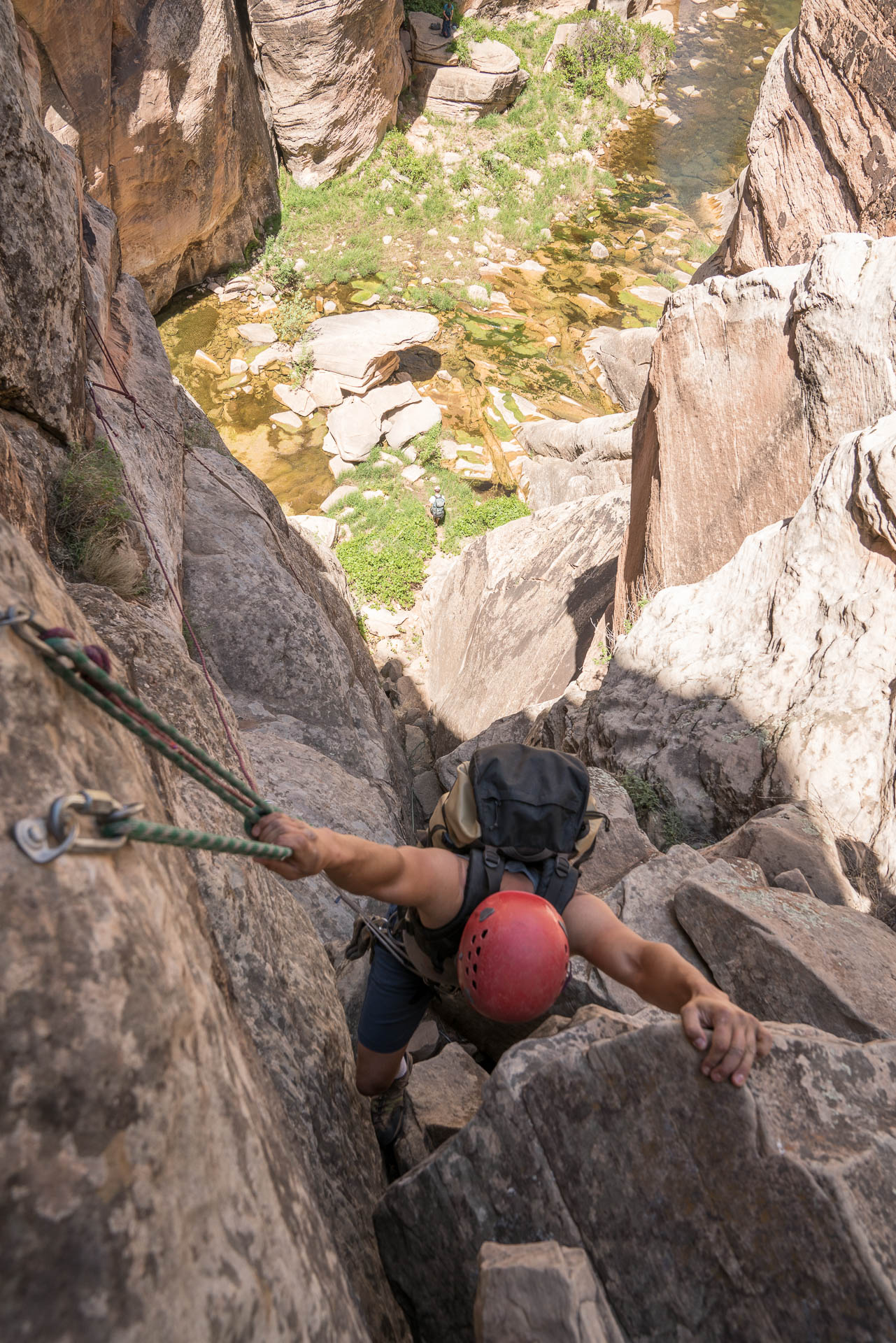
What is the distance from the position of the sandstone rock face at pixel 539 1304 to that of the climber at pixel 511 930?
1.64ft

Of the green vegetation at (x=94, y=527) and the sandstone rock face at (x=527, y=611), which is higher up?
the green vegetation at (x=94, y=527)

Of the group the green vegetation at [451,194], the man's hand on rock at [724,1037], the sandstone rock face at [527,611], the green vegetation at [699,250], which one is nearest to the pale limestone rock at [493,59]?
the green vegetation at [451,194]

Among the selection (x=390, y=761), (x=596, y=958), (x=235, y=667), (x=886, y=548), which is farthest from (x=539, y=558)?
(x=596, y=958)

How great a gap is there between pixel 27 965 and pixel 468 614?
779 centimetres

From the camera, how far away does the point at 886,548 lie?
13.5 ft

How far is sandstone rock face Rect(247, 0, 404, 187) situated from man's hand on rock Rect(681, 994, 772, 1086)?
1752cm

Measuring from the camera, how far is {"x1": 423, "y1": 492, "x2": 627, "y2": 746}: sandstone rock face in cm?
779

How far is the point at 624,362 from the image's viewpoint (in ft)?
46.3

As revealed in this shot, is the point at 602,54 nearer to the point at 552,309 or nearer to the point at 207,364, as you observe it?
the point at 552,309

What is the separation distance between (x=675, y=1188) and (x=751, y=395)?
554cm

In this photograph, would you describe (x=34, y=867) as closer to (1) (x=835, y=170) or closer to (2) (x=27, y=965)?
(2) (x=27, y=965)

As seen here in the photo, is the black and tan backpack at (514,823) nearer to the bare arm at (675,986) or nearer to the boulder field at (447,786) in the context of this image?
the bare arm at (675,986)

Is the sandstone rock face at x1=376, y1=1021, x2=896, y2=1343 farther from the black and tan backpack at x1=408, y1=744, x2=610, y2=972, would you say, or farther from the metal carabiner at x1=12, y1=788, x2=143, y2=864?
the metal carabiner at x1=12, y1=788, x2=143, y2=864

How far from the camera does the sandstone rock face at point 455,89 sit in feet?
59.3
